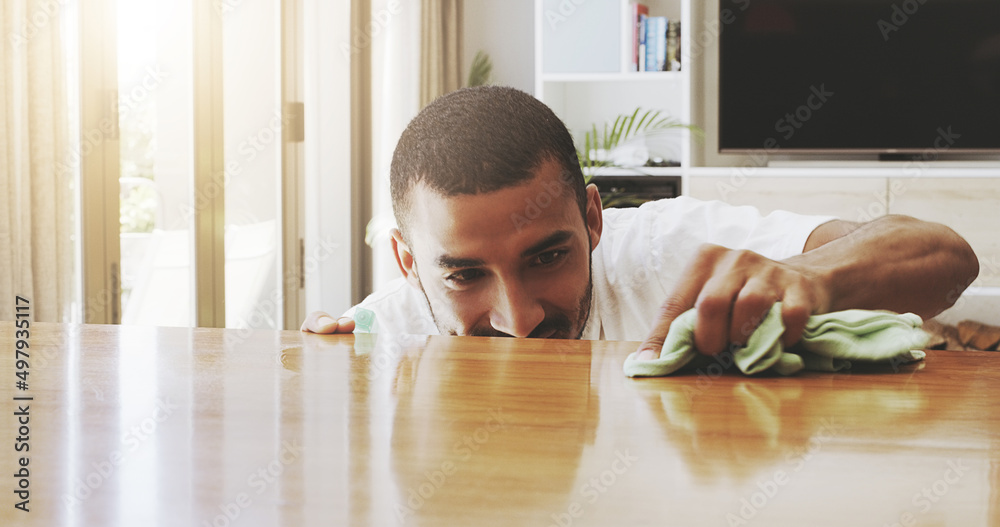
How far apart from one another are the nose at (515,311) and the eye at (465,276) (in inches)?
1.5

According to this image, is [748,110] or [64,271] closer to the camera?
[64,271]

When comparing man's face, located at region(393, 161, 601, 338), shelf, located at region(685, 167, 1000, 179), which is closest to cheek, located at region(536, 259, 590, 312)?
man's face, located at region(393, 161, 601, 338)

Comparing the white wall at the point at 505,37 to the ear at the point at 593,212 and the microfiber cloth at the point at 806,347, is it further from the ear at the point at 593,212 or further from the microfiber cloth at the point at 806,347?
the microfiber cloth at the point at 806,347

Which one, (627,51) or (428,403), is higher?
(627,51)

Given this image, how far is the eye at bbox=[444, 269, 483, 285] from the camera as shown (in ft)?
3.29

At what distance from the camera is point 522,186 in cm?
105

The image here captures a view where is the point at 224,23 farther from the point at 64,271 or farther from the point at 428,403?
the point at 428,403

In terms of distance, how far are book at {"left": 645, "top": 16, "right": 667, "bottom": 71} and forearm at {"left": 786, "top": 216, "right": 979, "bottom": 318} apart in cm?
269

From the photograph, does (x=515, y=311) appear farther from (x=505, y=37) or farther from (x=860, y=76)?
(x=505, y=37)

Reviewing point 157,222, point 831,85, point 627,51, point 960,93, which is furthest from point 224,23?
point 960,93

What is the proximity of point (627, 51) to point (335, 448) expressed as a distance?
3.40 meters

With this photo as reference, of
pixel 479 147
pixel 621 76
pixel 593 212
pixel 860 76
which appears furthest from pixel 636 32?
pixel 479 147

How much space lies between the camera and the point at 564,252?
41.5 inches

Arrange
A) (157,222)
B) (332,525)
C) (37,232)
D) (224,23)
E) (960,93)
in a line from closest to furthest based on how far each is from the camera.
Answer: (332,525)
(37,232)
(157,222)
(224,23)
(960,93)
